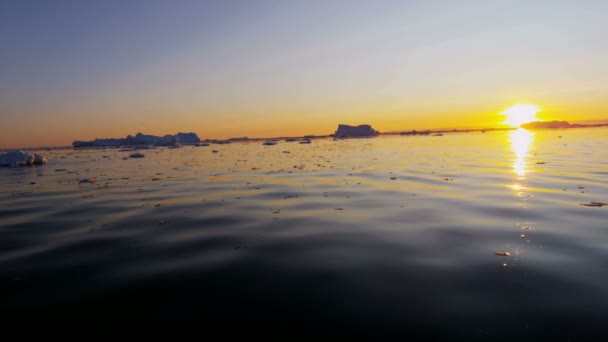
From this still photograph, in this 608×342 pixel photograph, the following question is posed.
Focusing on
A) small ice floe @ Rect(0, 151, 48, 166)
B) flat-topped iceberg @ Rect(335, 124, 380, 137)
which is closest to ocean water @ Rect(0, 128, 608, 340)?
small ice floe @ Rect(0, 151, 48, 166)

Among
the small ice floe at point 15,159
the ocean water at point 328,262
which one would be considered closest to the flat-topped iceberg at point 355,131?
the small ice floe at point 15,159

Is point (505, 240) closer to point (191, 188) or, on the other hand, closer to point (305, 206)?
point (305, 206)

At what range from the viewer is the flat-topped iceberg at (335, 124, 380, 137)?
117 meters

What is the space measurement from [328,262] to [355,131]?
115 metres

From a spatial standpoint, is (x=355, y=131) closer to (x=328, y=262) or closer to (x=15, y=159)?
(x=15, y=159)

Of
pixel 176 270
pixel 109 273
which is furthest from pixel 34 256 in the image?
pixel 176 270

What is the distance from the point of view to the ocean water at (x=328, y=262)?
3.31 meters

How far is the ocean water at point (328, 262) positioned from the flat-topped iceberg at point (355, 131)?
10883cm

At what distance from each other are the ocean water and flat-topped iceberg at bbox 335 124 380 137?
109 m

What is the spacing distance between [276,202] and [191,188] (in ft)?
14.5

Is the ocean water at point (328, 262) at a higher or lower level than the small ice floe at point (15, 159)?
lower

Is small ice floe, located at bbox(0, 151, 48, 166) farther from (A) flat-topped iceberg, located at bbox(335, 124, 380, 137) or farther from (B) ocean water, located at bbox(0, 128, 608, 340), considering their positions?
(A) flat-topped iceberg, located at bbox(335, 124, 380, 137)

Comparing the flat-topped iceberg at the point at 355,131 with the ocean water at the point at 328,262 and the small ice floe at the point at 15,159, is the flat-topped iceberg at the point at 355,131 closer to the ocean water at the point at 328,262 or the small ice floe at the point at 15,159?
the small ice floe at the point at 15,159

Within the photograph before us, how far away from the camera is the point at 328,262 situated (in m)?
4.72
